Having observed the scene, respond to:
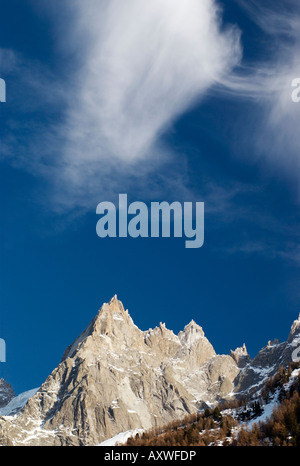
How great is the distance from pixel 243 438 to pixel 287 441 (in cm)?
1351

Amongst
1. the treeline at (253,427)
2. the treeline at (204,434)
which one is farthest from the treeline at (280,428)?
the treeline at (204,434)

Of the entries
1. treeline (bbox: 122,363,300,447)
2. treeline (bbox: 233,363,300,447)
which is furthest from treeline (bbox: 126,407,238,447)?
treeline (bbox: 233,363,300,447)

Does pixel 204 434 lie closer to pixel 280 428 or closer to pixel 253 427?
pixel 253 427

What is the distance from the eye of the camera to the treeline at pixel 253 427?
148 meters

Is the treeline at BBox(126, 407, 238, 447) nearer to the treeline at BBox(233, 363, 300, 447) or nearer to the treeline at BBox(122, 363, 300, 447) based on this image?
the treeline at BBox(122, 363, 300, 447)

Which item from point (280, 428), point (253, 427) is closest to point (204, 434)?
point (253, 427)

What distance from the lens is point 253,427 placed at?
16112 centimetres

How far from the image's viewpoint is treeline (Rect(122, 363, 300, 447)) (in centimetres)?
14812
